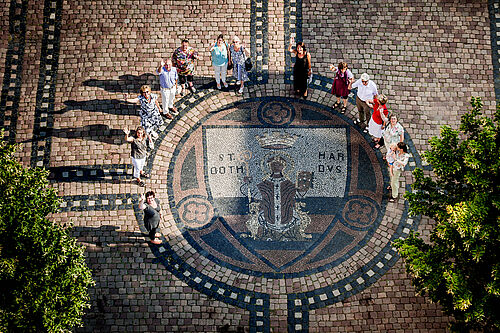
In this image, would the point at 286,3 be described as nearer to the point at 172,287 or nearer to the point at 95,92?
the point at 95,92

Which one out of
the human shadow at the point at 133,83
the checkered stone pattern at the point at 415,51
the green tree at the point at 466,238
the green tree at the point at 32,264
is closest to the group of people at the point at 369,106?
the checkered stone pattern at the point at 415,51

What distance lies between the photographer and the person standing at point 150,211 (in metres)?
17.4

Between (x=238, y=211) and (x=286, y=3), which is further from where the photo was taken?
(x=286, y=3)

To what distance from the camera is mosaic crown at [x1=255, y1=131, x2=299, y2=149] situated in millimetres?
20188

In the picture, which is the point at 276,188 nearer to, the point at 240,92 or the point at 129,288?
the point at 240,92

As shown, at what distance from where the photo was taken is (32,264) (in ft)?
46.0

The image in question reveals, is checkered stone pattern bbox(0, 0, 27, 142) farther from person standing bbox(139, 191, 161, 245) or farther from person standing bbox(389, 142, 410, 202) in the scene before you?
person standing bbox(389, 142, 410, 202)

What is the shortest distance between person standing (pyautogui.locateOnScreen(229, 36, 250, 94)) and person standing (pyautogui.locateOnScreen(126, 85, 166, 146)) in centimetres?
267

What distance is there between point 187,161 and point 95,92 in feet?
12.9

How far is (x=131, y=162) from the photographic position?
19.9m

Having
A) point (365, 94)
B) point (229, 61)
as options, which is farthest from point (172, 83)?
point (365, 94)

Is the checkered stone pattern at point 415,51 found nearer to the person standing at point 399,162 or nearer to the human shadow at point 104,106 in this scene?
the person standing at point 399,162

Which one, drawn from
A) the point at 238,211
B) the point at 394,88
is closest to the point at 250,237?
the point at 238,211

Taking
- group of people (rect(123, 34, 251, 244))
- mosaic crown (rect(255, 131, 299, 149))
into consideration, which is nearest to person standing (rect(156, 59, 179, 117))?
group of people (rect(123, 34, 251, 244))
